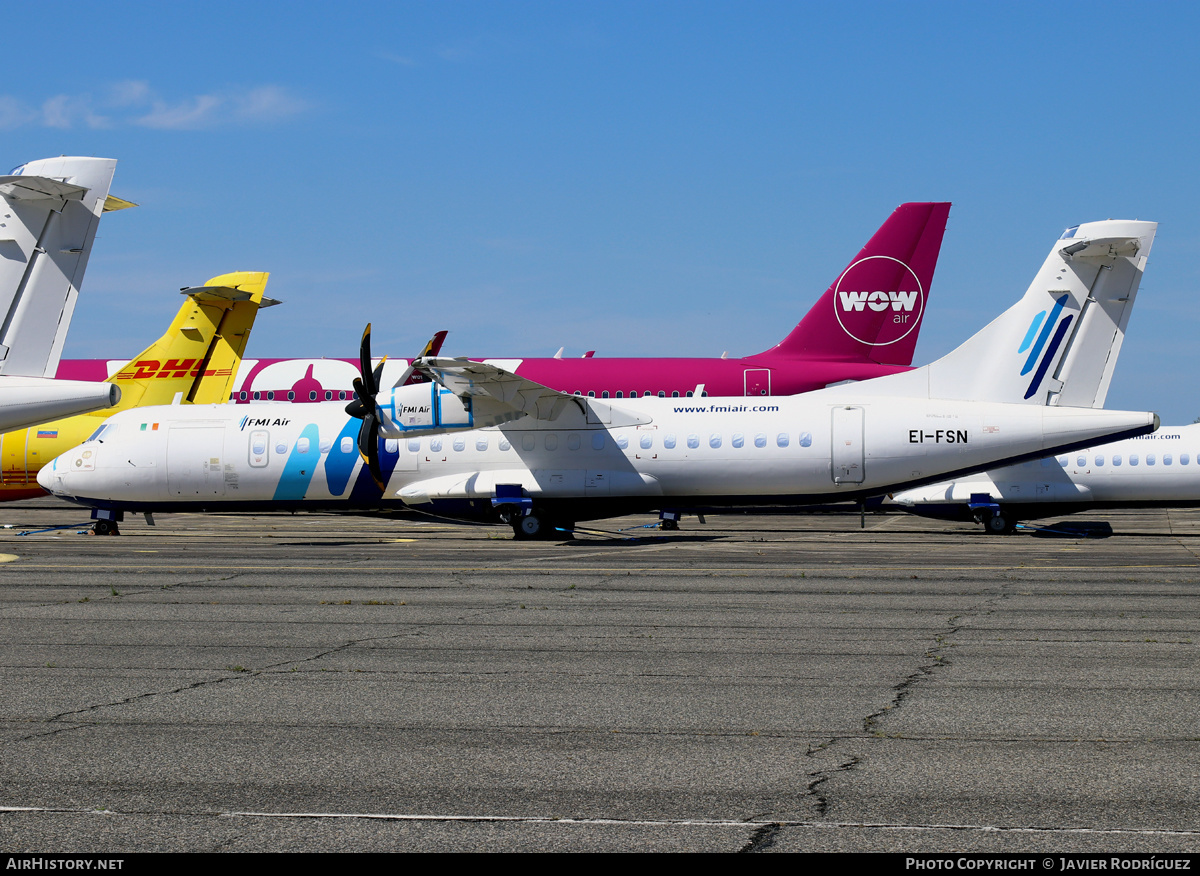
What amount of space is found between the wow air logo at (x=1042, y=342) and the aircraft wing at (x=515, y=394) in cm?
991

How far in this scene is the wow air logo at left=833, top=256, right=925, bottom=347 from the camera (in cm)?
3769

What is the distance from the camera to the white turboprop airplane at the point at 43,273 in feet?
69.1

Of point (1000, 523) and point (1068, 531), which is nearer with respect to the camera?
point (1000, 523)

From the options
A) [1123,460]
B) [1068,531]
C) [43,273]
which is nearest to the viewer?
[43,273]

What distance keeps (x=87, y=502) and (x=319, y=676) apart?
22.4m

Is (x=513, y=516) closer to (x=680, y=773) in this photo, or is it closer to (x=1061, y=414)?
(x=1061, y=414)

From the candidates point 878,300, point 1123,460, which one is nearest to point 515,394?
point 878,300

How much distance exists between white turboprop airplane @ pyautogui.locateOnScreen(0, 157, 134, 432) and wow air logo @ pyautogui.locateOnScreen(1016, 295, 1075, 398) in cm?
2182

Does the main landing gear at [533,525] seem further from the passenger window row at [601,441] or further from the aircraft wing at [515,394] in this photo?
the aircraft wing at [515,394]

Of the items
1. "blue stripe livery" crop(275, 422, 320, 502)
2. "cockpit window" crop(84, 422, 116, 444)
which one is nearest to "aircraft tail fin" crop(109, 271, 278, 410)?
"cockpit window" crop(84, 422, 116, 444)

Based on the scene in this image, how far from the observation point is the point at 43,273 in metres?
21.4

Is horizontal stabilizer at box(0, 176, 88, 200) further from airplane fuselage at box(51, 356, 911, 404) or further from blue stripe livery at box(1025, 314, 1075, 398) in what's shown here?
blue stripe livery at box(1025, 314, 1075, 398)

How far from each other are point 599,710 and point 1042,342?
894 inches

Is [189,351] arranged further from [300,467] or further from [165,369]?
[300,467]
